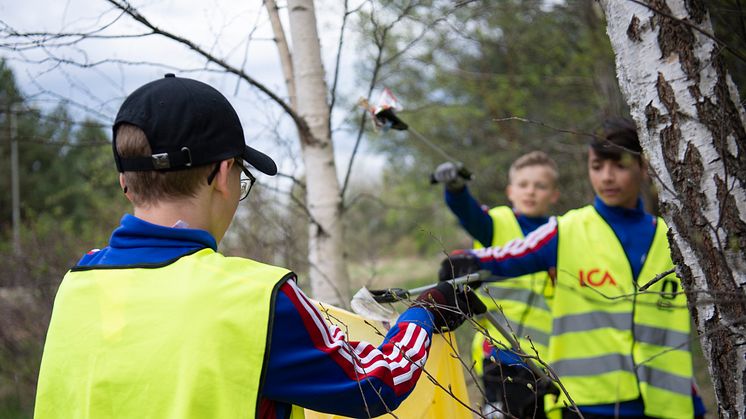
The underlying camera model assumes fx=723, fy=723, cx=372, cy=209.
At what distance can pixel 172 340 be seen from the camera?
1591 mm

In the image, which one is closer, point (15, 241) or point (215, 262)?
point (215, 262)

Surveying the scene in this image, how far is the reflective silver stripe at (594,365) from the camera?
3337 millimetres

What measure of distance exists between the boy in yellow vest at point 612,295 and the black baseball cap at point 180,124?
163 cm

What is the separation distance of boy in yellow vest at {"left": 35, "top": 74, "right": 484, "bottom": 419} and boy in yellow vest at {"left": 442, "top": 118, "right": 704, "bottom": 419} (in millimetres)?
1583

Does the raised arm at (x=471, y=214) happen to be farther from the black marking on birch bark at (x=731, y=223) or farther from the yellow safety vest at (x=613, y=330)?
the black marking on birch bark at (x=731, y=223)

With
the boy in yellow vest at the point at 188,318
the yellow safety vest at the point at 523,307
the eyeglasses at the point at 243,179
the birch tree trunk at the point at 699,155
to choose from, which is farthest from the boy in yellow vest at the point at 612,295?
the boy in yellow vest at the point at 188,318

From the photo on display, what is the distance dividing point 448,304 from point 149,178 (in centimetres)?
99

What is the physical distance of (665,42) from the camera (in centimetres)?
198

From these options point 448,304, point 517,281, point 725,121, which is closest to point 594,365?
point 517,281

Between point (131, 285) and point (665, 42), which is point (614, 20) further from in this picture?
point (131, 285)

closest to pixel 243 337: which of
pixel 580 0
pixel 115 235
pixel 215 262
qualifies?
pixel 215 262

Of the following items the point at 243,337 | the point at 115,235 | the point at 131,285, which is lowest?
the point at 243,337

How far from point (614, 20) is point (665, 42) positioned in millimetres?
174

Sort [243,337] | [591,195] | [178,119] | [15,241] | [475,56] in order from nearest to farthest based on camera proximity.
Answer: [243,337], [178,119], [591,195], [15,241], [475,56]
